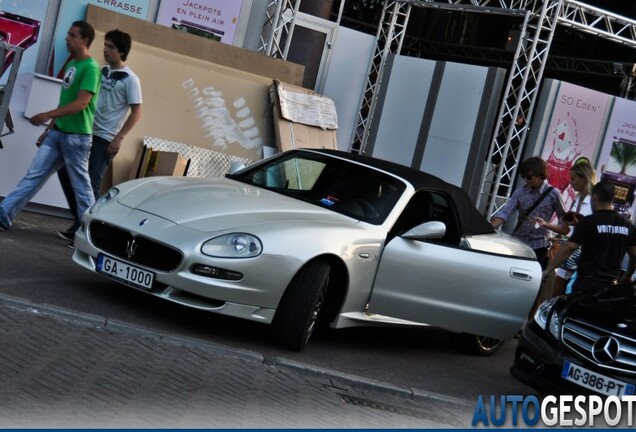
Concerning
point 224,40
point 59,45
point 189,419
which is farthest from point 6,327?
point 224,40

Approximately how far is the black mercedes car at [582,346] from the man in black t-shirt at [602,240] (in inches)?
46.0

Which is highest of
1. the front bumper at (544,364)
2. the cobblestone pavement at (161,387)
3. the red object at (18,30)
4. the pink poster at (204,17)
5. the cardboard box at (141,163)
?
the pink poster at (204,17)

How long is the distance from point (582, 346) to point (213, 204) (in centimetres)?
266

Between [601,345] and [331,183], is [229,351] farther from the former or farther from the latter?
[601,345]

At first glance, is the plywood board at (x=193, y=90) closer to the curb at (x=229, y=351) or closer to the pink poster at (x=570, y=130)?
the curb at (x=229, y=351)

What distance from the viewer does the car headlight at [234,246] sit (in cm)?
718

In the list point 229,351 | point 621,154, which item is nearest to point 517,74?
point 621,154

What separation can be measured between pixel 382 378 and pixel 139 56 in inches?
235

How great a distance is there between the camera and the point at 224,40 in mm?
14688

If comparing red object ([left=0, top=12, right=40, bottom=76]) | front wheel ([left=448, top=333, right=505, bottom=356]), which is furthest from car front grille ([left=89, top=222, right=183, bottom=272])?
red object ([left=0, top=12, right=40, bottom=76])

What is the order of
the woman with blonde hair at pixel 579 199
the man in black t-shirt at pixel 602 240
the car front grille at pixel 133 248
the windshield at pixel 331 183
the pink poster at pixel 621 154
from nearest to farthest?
the car front grille at pixel 133 248
the windshield at pixel 331 183
the man in black t-shirt at pixel 602 240
the woman with blonde hair at pixel 579 199
the pink poster at pixel 621 154

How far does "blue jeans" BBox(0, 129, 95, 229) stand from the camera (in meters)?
9.85

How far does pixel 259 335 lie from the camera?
7871mm

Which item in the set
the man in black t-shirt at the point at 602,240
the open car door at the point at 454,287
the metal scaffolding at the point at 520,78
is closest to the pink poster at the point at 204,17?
the metal scaffolding at the point at 520,78
